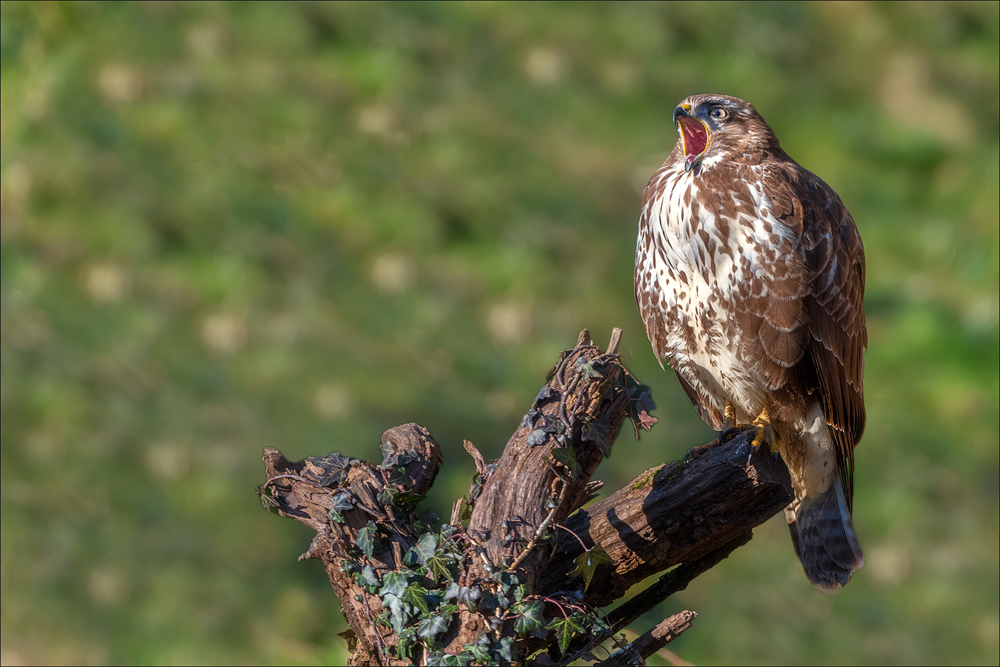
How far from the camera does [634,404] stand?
2537 mm

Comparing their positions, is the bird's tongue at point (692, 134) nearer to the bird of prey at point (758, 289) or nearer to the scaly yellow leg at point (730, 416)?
the bird of prey at point (758, 289)

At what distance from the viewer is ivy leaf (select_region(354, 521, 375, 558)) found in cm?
245

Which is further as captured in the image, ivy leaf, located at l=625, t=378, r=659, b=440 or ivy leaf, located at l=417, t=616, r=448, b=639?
ivy leaf, located at l=625, t=378, r=659, b=440

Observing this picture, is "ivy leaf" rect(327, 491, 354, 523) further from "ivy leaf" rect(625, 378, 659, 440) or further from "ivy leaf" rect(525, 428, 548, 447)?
"ivy leaf" rect(625, 378, 659, 440)

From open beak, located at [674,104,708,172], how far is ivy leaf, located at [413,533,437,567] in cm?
162

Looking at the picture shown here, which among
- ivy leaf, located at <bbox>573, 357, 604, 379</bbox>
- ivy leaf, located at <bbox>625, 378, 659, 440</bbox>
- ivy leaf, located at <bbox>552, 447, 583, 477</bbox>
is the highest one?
ivy leaf, located at <bbox>573, 357, 604, 379</bbox>

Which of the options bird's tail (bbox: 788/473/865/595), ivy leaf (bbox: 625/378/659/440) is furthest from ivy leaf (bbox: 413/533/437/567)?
bird's tail (bbox: 788/473/865/595)

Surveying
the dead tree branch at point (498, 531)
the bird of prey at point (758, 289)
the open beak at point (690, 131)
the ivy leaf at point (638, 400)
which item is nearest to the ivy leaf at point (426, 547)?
the dead tree branch at point (498, 531)

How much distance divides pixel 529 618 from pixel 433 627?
0.74ft

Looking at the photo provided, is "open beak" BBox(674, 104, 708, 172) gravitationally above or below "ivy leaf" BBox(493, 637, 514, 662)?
above

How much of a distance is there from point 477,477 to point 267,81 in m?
5.70

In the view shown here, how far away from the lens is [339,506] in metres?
2.48

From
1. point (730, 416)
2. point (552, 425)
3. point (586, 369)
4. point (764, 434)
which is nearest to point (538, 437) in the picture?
point (552, 425)

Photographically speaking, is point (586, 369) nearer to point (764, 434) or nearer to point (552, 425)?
point (552, 425)
